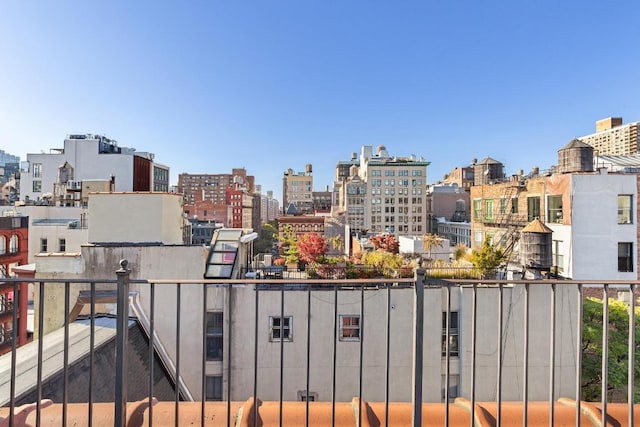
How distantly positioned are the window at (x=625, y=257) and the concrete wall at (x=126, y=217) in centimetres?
1996

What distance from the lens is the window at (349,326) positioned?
8938 mm

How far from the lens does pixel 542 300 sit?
9.16 m

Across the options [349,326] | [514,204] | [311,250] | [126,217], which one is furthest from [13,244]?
[514,204]

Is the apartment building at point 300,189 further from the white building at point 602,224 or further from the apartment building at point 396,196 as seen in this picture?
the white building at point 602,224

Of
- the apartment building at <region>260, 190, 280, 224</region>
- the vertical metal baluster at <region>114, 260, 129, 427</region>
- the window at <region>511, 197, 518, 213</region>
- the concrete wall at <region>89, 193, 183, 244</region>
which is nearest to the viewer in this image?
the vertical metal baluster at <region>114, 260, 129, 427</region>

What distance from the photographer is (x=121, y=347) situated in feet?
8.25

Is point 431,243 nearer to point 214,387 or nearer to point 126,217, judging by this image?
point 214,387

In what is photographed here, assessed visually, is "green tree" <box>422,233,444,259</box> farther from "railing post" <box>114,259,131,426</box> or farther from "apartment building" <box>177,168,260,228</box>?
"apartment building" <box>177,168,260,228</box>

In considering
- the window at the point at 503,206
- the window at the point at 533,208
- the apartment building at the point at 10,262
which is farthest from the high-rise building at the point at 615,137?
the apartment building at the point at 10,262

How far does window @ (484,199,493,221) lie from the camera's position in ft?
71.4

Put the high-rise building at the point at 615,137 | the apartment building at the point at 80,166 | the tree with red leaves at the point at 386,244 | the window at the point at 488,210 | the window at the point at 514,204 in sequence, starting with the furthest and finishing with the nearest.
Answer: the high-rise building at the point at 615,137, the apartment building at the point at 80,166, the window at the point at 488,210, the window at the point at 514,204, the tree with red leaves at the point at 386,244

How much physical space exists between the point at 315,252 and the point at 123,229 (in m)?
6.29

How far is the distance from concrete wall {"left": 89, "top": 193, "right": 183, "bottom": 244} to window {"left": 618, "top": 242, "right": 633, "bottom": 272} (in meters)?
20.0

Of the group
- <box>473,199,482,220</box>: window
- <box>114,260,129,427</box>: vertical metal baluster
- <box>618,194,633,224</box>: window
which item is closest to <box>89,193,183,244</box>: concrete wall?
<box>114,260,129,427</box>: vertical metal baluster
